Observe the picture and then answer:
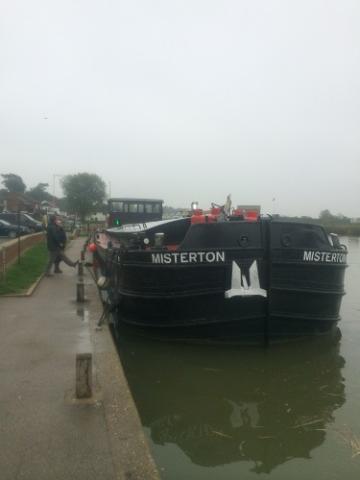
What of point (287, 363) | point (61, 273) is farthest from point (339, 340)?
point (61, 273)

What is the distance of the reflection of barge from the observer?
7.23 meters

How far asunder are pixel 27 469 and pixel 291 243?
5283 mm

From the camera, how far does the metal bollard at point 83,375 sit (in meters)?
4.29

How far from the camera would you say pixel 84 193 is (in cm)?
7800

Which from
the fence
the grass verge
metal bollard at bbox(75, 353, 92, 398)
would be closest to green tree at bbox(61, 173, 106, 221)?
the fence

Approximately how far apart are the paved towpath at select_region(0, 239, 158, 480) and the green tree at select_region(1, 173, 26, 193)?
366 feet

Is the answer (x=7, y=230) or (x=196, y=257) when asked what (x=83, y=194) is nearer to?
(x=7, y=230)

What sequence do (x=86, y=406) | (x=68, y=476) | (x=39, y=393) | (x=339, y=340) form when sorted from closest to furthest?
1. (x=68, y=476)
2. (x=86, y=406)
3. (x=39, y=393)
4. (x=339, y=340)

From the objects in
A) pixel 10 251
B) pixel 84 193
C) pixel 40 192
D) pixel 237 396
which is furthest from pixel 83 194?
pixel 237 396

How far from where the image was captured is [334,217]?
67.4 meters

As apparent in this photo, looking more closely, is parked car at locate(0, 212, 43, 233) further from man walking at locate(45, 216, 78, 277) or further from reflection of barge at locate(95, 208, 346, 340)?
reflection of barge at locate(95, 208, 346, 340)

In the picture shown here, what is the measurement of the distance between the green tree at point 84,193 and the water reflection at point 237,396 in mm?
67820

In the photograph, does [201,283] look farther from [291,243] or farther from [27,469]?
[27,469]

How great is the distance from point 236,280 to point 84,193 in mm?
73268
